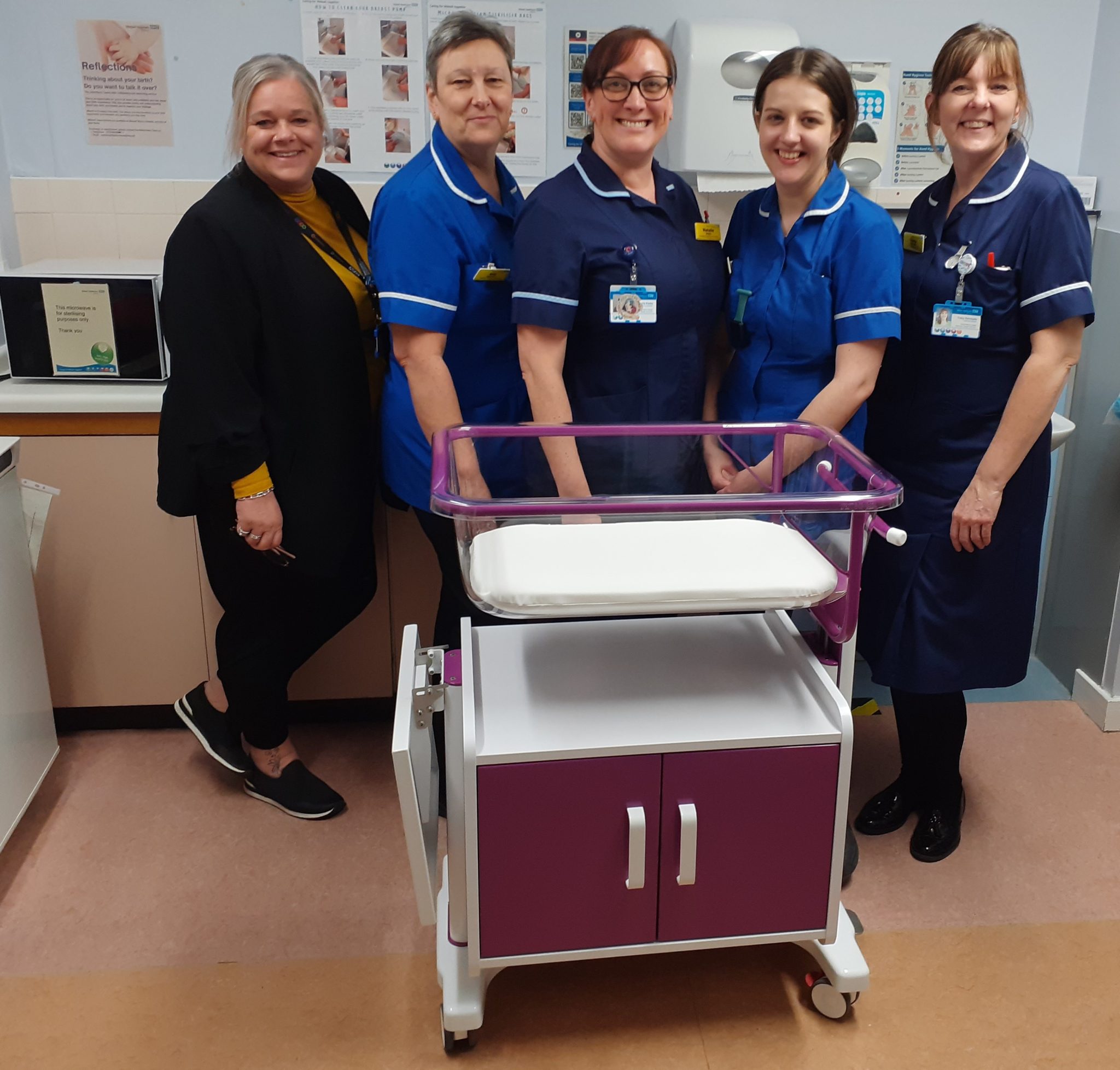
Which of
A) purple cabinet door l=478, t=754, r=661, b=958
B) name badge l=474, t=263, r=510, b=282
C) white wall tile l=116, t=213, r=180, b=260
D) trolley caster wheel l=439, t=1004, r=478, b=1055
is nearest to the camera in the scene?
purple cabinet door l=478, t=754, r=661, b=958

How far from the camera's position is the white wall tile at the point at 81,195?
2.60 m

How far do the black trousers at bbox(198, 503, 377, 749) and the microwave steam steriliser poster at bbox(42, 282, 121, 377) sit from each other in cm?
55

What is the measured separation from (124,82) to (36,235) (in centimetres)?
44

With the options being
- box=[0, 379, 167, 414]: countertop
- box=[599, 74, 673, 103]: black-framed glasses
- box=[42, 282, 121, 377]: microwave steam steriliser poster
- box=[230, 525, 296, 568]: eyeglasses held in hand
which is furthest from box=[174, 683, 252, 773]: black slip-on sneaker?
box=[599, 74, 673, 103]: black-framed glasses

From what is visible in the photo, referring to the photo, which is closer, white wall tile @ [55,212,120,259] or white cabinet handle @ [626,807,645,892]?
white cabinet handle @ [626,807,645,892]

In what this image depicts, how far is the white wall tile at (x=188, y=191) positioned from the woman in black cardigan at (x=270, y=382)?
74 centimetres

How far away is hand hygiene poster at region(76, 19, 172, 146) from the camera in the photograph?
2.54 metres

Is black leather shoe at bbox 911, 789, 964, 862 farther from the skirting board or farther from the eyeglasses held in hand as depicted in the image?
the eyeglasses held in hand

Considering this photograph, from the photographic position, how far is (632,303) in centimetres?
182

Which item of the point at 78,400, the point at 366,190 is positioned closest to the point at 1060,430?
the point at 366,190

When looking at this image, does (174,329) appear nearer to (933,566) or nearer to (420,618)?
(420,618)

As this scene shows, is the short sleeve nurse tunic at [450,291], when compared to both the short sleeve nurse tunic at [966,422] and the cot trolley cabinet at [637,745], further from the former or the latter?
the short sleeve nurse tunic at [966,422]

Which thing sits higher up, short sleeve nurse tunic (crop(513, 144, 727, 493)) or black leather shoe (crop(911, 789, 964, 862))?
short sleeve nurse tunic (crop(513, 144, 727, 493))

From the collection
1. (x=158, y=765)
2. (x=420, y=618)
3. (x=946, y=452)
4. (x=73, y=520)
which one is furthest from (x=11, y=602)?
(x=946, y=452)
